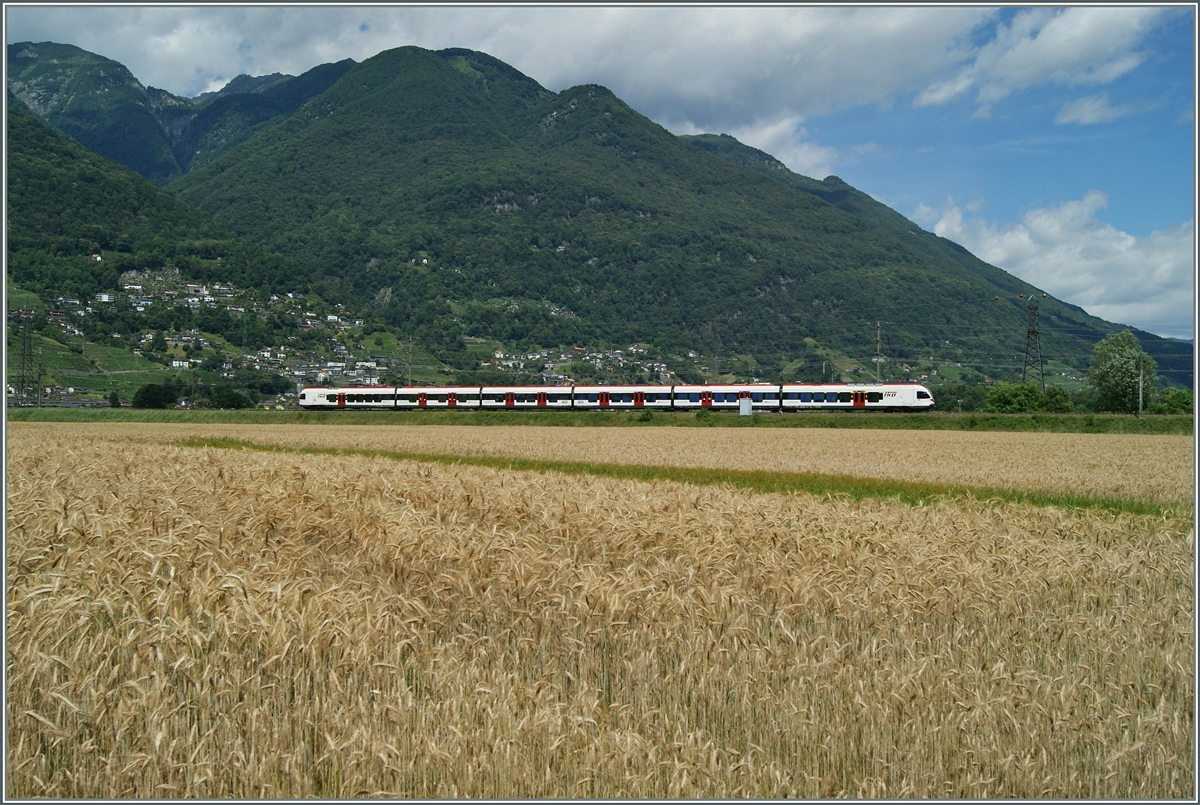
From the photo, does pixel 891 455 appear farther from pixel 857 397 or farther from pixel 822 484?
pixel 857 397

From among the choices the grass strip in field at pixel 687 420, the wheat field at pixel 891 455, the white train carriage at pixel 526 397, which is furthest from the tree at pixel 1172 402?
the white train carriage at pixel 526 397

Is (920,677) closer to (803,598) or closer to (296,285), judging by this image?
(803,598)

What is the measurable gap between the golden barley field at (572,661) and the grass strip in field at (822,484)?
8.15 m

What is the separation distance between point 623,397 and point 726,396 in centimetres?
1087

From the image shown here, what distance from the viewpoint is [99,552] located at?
25.2 ft

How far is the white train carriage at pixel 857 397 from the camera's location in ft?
251

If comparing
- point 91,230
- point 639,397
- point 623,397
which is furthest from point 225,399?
point 91,230

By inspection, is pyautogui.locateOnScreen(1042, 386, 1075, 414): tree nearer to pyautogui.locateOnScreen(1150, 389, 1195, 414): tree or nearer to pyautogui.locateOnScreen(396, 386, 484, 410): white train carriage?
pyautogui.locateOnScreen(1150, 389, 1195, 414): tree

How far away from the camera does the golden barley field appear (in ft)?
15.6

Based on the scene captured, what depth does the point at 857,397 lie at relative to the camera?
77.1 meters

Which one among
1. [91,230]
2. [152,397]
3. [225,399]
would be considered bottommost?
[225,399]

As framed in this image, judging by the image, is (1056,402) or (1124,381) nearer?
(1124,381)

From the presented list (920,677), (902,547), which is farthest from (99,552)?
(902,547)

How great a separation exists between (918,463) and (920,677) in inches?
1022
